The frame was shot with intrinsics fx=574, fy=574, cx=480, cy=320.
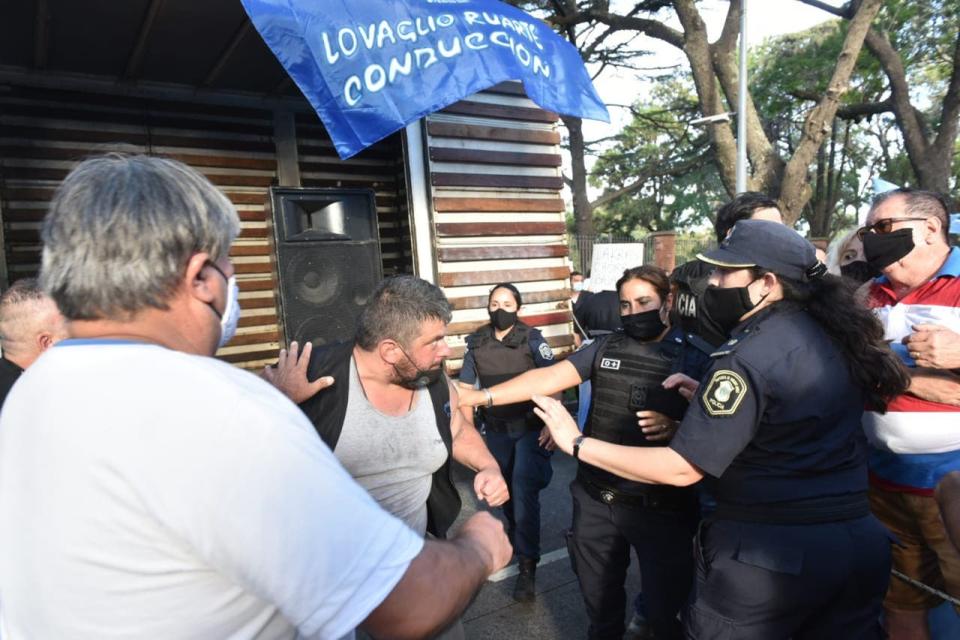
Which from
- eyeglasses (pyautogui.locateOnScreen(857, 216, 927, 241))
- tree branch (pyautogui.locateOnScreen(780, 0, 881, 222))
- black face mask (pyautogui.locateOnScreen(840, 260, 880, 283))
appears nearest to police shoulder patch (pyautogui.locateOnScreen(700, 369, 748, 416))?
eyeglasses (pyautogui.locateOnScreen(857, 216, 927, 241))

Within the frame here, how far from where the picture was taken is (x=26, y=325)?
2.29m

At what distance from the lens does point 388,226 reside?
678 centimetres

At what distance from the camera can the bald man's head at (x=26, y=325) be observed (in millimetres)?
2291

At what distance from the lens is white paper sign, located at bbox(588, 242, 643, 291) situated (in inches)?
210

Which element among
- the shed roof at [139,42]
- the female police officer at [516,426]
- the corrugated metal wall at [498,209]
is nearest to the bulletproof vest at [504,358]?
the female police officer at [516,426]

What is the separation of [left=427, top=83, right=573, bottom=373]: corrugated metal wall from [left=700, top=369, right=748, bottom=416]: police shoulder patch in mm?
3911

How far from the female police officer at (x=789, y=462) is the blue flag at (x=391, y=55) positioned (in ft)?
8.73

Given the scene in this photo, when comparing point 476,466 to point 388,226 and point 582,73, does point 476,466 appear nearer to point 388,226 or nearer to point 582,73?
point 582,73

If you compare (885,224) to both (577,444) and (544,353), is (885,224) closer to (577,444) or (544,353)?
(577,444)

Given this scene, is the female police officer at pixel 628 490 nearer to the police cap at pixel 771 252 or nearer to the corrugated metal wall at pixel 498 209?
the police cap at pixel 771 252

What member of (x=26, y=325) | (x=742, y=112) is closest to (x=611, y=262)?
(x=26, y=325)

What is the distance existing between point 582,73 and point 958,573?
453cm

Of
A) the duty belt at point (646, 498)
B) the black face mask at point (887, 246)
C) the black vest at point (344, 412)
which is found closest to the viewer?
the black vest at point (344, 412)

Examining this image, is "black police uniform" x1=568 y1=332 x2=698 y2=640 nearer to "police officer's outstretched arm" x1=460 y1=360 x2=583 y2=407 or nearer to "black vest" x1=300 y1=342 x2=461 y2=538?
"police officer's outstretched arm" x1=460 y1=360 x2=583 y2=407
